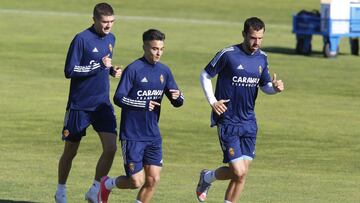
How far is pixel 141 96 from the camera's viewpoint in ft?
40.5

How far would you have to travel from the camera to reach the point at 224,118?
13.1 meters

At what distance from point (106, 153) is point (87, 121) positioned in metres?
0.50

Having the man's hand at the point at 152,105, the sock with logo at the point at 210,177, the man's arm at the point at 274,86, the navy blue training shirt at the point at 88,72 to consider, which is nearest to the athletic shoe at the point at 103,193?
the navy blue training shirt at the point at 88,72

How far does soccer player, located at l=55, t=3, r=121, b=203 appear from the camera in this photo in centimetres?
1345

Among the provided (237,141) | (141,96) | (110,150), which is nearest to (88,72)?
(110,150)

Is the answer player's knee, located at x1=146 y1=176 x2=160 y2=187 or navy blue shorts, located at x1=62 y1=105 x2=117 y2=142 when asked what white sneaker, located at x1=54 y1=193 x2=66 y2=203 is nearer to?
navy blue shorts, located at x1=62 y1=105 x2=117 y2=142

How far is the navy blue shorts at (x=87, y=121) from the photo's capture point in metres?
13.6

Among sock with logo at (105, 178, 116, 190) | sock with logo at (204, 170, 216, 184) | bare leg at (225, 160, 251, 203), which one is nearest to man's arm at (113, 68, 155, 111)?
sock with logo at (105, 178, 116, 190)

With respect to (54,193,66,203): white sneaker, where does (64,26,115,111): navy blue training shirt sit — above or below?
above

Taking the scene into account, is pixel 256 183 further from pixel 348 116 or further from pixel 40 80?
pixel 40 80

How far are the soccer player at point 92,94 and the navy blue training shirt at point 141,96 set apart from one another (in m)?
1.06

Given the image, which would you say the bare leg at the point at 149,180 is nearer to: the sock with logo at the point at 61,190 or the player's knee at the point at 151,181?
the player's knee at the point at 151,181

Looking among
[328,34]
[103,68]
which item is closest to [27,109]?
[103,68]

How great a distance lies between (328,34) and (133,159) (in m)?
23.1
